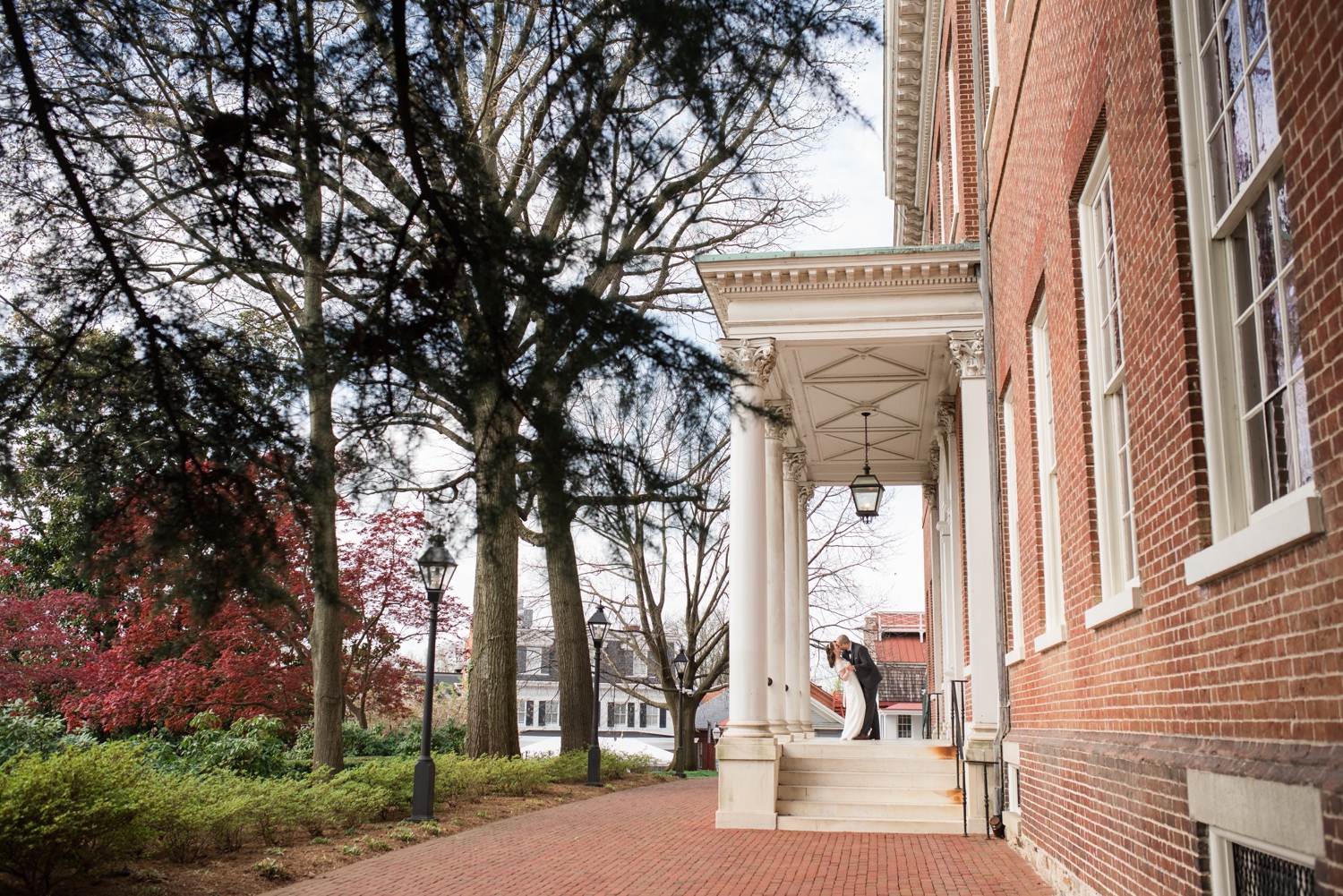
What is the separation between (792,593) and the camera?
2038cm

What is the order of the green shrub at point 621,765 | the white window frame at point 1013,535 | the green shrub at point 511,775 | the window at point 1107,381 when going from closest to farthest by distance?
the window at point 1107,381 < the white window frame at point 1013,535 < the green shrub at point 511,775 < the green shrub at point 621,765

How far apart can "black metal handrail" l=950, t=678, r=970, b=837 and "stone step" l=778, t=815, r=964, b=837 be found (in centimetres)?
21

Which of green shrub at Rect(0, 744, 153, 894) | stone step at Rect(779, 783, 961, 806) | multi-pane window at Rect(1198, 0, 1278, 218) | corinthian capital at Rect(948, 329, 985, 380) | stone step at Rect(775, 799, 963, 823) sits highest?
corinthian capital at Rect(948, 329, 985, 380)

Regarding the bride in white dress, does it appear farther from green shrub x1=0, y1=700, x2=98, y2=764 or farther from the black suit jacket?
green shrub x1=0, y1=700, x2=98, y2=764

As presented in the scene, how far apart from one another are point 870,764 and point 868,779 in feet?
1.20

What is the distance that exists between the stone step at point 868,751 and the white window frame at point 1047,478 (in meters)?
5.07

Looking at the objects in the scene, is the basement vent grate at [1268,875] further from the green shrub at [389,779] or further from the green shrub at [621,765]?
the green shrub at [621,765]

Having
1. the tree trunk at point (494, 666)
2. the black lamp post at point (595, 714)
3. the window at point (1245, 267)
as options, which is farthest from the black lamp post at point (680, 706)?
the window at point (1245, 267)

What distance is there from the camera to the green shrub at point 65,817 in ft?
24.6

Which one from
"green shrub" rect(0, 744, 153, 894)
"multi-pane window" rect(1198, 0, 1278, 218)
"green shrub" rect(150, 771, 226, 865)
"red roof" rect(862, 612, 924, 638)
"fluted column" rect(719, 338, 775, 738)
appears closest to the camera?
"multi-pane window" rect(1198, 0, 1278, 218)

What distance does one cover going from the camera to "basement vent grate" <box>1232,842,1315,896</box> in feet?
12.9

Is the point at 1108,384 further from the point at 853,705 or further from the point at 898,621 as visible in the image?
the point at 898,621

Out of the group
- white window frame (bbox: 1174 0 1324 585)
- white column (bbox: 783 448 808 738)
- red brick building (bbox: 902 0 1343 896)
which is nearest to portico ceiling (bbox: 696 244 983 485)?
red brick building (bbox: 902 0 1343 896)

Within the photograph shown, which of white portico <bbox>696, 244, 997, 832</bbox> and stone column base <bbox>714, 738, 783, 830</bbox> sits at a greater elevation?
white portico <bbox>696, 244, 997, 832</bbox>
